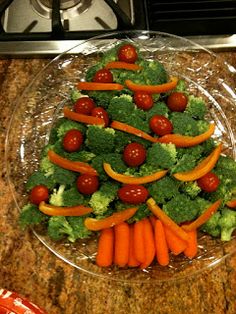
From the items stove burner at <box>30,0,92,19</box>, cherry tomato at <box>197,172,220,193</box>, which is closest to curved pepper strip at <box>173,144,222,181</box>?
cherry tomato at <box>197,172,220,193</box>

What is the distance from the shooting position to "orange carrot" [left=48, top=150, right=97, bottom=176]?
1.19 m

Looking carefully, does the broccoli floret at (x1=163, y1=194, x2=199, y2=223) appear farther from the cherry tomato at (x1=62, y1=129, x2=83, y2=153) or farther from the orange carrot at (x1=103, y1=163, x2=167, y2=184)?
the cherry tomato at (x1=62, y1=129, x2=83, y2=153)

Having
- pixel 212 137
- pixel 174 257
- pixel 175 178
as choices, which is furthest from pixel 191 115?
pixel 174 257

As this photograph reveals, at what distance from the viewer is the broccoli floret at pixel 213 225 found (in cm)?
117

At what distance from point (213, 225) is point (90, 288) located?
1.08 ft

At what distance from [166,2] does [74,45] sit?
33cm

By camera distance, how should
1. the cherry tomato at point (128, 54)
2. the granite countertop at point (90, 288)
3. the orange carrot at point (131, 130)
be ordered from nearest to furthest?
the granite countertop at point (90, 288) → the orange carrot at point (131, 130) → the cherry tomato at point (128, 54)

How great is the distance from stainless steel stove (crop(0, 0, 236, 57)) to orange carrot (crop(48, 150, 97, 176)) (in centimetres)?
42

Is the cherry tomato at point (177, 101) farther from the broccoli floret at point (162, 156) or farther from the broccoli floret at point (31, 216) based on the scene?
the broccoli floret at point (31, 216)

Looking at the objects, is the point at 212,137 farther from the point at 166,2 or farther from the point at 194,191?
the point at 166,2

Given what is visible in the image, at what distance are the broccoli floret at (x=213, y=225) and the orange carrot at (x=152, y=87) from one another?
1.19 feet

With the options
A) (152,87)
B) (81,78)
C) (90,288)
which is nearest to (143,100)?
(152,87)

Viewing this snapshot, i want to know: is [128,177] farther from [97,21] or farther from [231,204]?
[97,21]

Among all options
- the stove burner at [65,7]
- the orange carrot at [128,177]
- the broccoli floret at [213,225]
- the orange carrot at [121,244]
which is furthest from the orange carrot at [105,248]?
the stove burner at [65,7]
